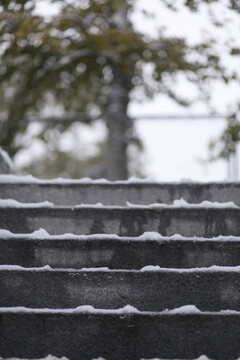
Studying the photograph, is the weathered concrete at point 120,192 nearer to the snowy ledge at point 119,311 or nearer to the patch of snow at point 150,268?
the patch of snow at point 150,268

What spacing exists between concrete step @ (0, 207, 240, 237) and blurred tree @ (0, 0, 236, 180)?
2639mm

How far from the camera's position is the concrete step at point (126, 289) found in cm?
228

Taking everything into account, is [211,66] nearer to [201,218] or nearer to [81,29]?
[81,29]

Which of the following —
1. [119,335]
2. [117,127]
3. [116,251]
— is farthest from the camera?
[117,127]

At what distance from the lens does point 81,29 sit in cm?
547

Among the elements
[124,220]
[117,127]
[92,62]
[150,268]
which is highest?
[150,268]

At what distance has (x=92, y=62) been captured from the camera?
6.68 meters

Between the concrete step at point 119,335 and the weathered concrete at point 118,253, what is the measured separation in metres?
0.46

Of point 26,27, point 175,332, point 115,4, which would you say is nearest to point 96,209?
point 175,332

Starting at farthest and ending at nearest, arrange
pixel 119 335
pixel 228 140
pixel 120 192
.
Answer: pixel 228 140 < pixel 120 192 < pixel 119 335

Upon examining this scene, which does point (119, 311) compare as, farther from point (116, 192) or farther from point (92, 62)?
point (92, 62)

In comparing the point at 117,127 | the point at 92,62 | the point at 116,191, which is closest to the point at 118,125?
the point at 117,127

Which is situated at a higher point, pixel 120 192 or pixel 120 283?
pixel 120 283

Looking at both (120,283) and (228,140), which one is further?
(228,140)
